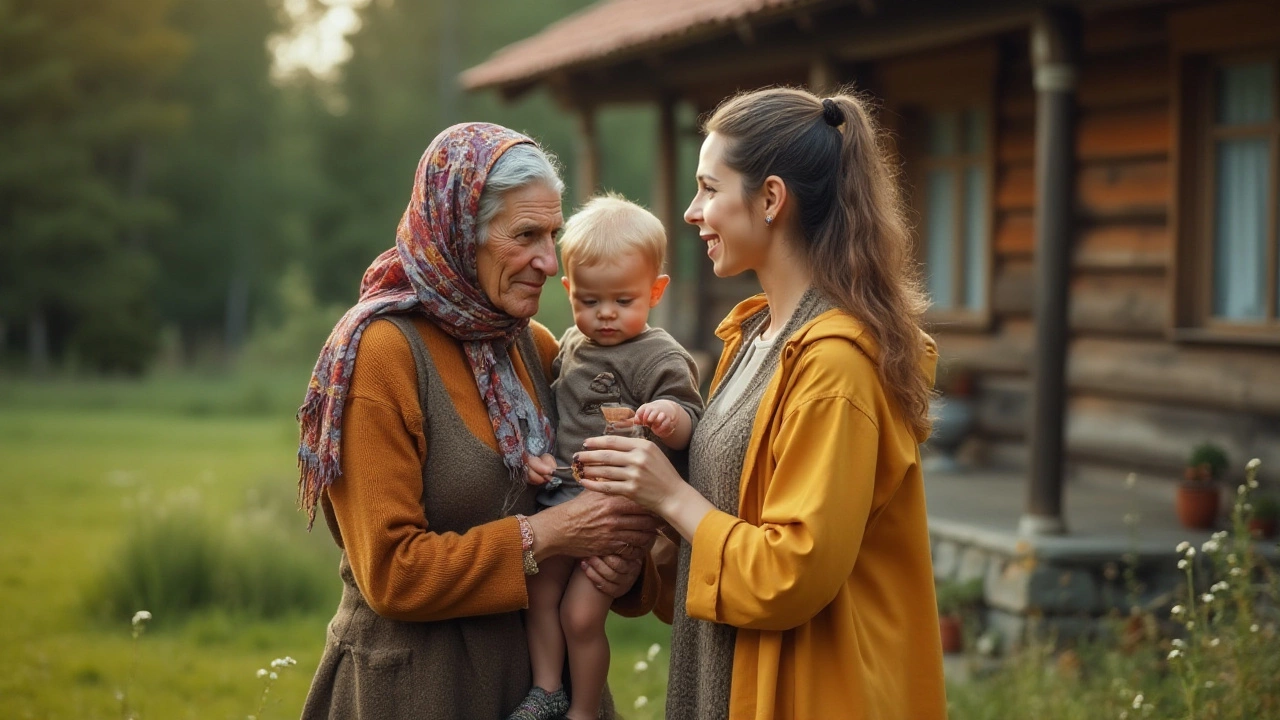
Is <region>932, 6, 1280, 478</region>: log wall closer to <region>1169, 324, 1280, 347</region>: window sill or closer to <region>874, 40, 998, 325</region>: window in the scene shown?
<region>1169, 324, 1280, 347</region>: window sill

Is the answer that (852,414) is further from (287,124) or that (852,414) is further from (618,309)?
(287,124)

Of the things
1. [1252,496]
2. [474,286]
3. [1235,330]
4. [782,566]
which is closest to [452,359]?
[474,286]

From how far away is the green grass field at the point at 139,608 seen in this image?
6574 mm

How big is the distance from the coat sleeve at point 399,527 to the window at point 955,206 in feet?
23.1

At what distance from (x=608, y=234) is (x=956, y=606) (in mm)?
4317

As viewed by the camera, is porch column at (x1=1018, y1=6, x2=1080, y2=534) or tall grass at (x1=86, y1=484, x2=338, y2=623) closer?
porch column at (x1=1018, y1=6, x2=1080, y2=534)

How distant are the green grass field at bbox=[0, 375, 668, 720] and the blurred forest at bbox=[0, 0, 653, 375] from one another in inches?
412

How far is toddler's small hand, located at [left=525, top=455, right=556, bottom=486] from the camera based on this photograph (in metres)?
2.90

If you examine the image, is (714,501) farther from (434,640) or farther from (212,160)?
(212,160)

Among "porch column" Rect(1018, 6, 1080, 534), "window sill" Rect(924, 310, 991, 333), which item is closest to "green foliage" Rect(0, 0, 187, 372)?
"window sill" Rect(924, 310, 991, 333)

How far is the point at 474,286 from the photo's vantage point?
2881 millimetres

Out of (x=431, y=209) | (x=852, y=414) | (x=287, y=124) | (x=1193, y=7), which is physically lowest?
(x=852, y=414)

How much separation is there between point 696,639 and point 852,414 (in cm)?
67

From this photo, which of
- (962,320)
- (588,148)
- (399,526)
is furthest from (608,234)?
(588,148)
